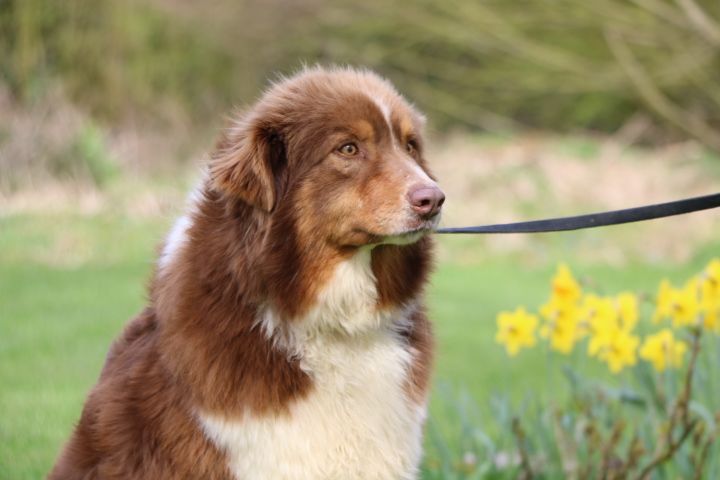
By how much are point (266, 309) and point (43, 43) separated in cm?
1504

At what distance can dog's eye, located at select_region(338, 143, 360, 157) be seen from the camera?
340cm

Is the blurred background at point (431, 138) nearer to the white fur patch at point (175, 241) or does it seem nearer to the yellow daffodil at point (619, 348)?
the yellow daffodil at point (619, 348)

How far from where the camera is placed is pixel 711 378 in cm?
534

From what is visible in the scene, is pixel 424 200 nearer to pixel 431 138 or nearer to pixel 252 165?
pixel 252 165

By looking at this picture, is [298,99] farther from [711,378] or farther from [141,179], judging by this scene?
[141,179]

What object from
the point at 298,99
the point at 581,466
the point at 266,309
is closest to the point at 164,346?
the point at 266,309

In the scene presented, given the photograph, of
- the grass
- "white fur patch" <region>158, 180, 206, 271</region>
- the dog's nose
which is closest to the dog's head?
the dog's nose

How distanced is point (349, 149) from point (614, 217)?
3.07ft

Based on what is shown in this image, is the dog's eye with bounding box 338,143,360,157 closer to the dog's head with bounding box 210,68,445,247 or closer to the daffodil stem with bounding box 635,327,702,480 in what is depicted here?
the dog's head with bounding box 210,68,445,247

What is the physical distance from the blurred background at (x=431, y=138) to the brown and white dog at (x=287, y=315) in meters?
1.81

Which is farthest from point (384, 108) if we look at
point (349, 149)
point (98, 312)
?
point (98, 312)

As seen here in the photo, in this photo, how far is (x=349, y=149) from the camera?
3.40m

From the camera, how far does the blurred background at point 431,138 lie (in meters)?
9.28

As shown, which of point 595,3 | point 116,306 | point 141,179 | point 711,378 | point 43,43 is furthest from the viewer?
point 43,43
